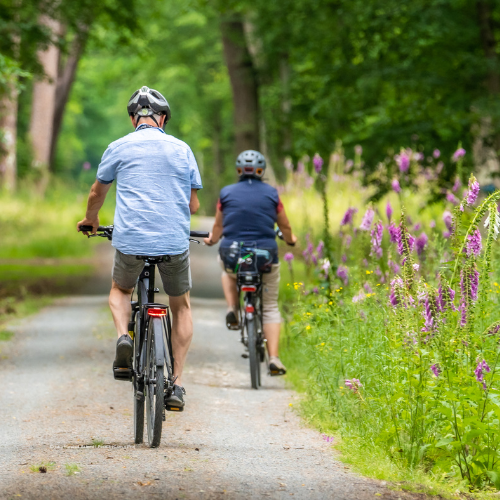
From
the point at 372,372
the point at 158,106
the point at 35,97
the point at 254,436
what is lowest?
the point at 254,436

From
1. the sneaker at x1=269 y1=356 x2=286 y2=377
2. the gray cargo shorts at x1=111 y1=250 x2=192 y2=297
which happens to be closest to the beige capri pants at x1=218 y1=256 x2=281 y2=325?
the sneaker at x1=269 y1=356 x2=286 y2=377

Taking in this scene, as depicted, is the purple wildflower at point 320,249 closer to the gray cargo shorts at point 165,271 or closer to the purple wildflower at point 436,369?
the gray cargo shorts at point 165,271

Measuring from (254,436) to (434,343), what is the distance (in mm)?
1534

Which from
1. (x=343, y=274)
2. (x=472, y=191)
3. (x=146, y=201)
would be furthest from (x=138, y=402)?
(x=343, y=274)

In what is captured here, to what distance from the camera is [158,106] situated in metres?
5.88

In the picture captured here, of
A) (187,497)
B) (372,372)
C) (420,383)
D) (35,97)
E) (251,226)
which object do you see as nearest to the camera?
(187,497)

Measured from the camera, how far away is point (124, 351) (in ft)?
18.4

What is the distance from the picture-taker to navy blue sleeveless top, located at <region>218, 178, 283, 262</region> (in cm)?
826

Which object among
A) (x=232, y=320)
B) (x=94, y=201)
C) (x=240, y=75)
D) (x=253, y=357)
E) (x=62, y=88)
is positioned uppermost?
(x=62, y=88)

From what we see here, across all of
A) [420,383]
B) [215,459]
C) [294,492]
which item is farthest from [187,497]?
[420,383]

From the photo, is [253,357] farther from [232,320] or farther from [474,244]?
[474,244]

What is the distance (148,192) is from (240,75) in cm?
1844

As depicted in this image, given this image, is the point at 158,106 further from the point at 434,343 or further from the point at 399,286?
the point at 434,343

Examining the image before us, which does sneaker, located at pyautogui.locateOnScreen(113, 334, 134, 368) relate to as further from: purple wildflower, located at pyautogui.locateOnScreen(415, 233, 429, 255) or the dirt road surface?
purple wildflower, located at pyautogui.locateOnScreen(415, 233, 429, 255)
